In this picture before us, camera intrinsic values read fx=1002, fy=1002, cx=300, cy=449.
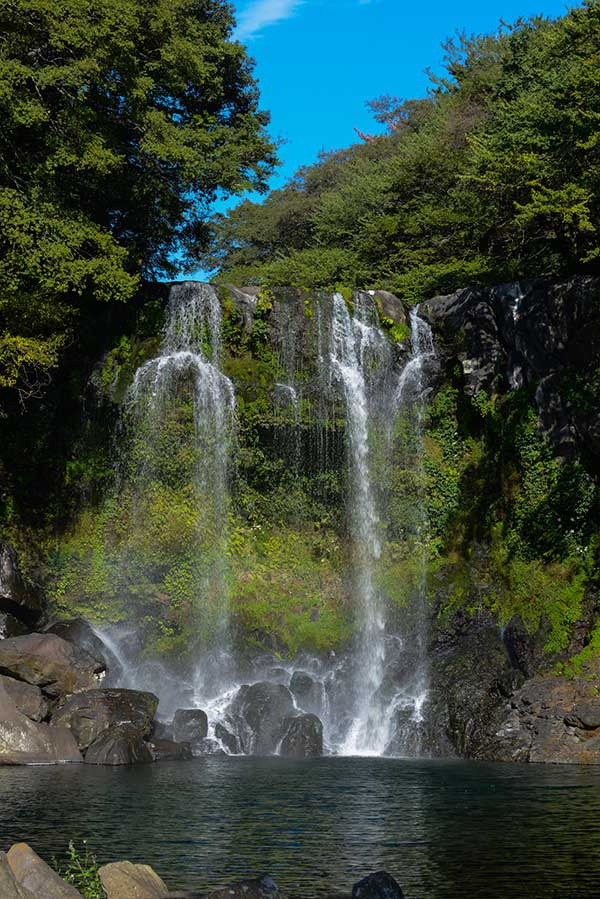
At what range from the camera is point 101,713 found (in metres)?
21.5

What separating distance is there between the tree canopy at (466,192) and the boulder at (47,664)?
54.8 feet

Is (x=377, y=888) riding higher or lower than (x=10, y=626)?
lower

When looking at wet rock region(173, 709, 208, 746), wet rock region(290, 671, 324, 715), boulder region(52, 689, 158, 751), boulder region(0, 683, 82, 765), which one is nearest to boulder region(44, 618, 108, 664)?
wet rock region(173, 709, 208, 746)

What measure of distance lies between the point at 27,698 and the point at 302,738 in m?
6.21

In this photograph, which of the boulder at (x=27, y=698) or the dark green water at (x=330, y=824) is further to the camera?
the boulder at (x=27, y=698)

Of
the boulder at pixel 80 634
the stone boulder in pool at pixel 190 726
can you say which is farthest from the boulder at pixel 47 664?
the stone boulder in pool at pixel 190 726

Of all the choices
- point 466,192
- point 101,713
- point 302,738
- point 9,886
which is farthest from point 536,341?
point 9,886

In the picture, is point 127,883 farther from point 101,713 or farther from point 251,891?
point 101,713

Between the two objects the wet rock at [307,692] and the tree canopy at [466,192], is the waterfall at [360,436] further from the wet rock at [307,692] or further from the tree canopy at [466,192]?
the tree canopy at [466,192]

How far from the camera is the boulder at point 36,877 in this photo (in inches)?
324

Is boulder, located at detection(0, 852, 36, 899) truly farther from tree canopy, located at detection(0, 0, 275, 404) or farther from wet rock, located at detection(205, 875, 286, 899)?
tree canopy, located at detection(0, 0, 275, 404)

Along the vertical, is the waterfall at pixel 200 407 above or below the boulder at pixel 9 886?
above

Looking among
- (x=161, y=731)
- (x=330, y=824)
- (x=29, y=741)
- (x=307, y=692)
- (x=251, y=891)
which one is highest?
(x=307, y=692)

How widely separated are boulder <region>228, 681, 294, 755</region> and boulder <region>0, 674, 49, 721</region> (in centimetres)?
471
